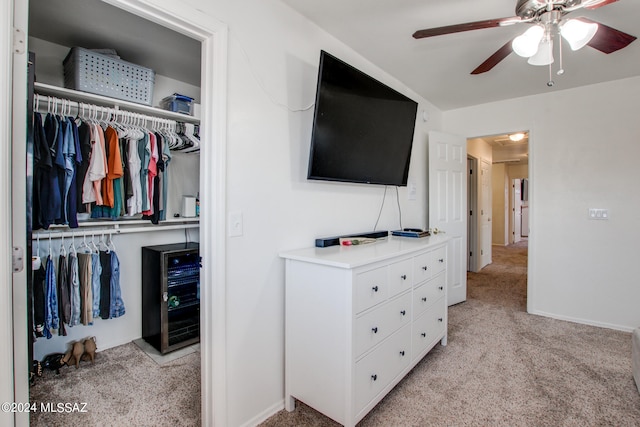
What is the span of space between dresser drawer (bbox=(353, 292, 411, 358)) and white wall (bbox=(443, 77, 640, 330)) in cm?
229

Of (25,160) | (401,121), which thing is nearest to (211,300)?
(25,160)

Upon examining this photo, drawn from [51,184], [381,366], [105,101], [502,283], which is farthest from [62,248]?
[502,283]

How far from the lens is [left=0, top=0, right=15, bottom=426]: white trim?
95 cm

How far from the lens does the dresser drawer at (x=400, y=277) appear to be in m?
1.83

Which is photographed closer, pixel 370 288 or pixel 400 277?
A: pixel 370 288

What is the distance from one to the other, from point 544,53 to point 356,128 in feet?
3.79

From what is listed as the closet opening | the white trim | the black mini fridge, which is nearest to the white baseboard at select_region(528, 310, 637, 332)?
the closet opening

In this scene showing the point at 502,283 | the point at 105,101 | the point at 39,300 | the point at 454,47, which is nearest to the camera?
the point at 39,300

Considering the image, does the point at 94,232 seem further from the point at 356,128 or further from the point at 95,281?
the point at 356,128

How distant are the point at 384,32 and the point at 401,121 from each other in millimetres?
697

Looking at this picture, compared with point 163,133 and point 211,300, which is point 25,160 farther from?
point 163,133

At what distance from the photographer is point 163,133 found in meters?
2.53

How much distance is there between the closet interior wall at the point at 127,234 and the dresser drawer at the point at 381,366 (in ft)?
6.64

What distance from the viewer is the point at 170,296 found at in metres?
2.51
